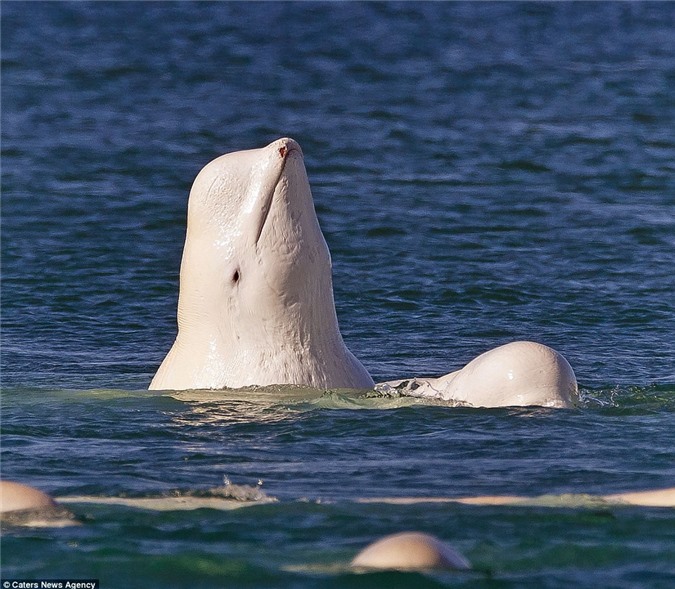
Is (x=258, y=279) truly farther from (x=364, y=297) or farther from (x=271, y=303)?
(x=364, y=297)

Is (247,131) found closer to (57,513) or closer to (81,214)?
(81,214)

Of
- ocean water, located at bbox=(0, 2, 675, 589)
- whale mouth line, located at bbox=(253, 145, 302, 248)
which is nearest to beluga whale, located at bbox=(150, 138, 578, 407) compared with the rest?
whale mouth line, located at bbox=(253, 145, 302, 248)

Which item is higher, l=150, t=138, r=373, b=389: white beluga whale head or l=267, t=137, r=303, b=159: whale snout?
l=267, t=137, r=303, b=159: whale snout

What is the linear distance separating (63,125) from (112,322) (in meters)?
11.9

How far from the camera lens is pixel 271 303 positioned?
1016cm

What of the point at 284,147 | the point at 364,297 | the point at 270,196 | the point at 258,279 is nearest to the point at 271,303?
the point at 258,279

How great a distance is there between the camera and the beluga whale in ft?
32.9

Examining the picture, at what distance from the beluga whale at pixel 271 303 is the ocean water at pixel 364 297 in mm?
200

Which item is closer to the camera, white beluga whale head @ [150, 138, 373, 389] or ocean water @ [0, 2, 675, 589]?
ocean water @ [0, 2, 675, 589]

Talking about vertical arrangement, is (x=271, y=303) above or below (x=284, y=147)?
below

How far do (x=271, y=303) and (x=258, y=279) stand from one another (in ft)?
0.58

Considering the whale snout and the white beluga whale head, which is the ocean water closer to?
the white beluga whale head

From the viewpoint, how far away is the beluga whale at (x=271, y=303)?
32.9ft

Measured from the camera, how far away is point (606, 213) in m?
19.1
